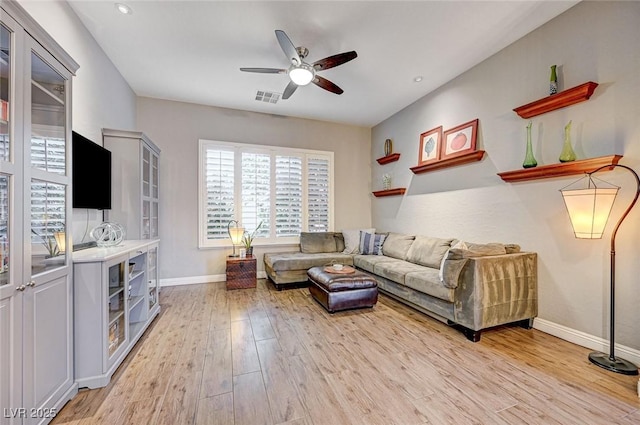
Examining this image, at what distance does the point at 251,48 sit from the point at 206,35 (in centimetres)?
50

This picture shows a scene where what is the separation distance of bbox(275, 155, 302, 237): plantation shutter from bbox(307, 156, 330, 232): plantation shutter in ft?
0.75

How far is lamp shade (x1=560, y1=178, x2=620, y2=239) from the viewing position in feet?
7.16

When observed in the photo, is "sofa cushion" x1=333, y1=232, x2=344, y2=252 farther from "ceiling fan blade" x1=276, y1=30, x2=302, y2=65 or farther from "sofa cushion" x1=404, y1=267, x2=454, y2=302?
"ceiling fan blade" x1=276, y1=30, x2=302, y2=65

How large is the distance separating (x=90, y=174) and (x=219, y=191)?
7.42 feet

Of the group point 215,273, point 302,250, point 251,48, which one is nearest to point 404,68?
point 251,48

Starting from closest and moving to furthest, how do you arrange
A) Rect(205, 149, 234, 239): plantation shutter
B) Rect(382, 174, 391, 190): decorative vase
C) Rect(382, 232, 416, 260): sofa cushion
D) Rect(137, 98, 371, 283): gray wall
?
1. Rect(382, 232, 416, 260): sofa cushion
2. Rect(137, 98, 371, 283): gray wall
3. Rect(205, 149, 234, 239): plantation shutter
4. Rect(382, 174, 391, 190): decorative vase

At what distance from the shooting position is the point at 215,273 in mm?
4793

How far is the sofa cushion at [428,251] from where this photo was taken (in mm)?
3664

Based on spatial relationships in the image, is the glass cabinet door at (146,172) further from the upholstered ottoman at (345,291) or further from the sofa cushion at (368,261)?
the sofa cushion at (368,261)

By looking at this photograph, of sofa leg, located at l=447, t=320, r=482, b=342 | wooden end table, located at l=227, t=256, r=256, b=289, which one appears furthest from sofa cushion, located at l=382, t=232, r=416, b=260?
wooden end table, located at l=227, t=256, r=256, b=289

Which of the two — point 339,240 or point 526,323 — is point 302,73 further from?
point 526,323

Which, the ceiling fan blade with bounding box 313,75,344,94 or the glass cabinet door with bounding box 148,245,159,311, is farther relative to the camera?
the ceiling fan blade with bounding box 313,75,344,94

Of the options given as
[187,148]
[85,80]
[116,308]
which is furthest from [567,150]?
[187,148]

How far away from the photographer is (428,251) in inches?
151
